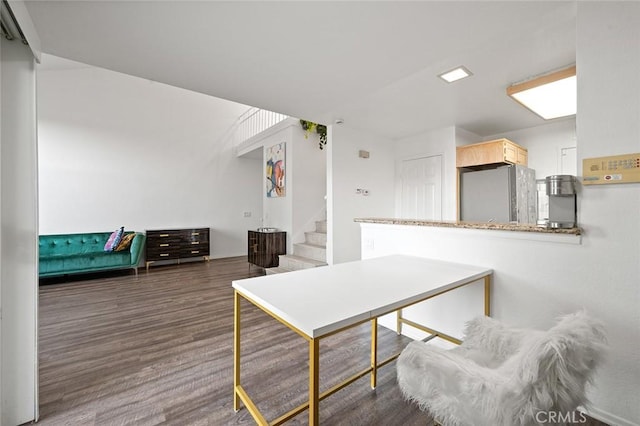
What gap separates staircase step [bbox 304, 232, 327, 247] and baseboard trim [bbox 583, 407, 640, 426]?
3550 mm

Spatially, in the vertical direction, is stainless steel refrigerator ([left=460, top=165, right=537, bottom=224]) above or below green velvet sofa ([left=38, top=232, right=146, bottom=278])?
above

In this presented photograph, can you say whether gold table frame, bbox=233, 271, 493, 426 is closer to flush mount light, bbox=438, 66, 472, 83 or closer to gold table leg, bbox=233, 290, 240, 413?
gold table leg, bbox=233, 290, 240, 413

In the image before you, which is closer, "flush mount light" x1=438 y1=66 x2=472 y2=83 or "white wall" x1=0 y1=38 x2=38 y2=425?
"white wall" x1=0 y1=38 x2=38 y2=425

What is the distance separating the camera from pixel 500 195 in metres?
3.34

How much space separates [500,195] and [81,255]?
6650 millimetres

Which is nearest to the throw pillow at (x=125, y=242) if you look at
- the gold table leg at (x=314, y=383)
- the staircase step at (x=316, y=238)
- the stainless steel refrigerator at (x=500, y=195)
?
the staircase step at (x=316, y=238)

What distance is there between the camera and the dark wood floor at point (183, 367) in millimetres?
1550

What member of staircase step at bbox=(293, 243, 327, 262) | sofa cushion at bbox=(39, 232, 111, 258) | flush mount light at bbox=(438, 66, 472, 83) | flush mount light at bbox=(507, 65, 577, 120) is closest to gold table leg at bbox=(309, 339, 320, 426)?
flush mount light at bbox=(438, 66, 472, 83)

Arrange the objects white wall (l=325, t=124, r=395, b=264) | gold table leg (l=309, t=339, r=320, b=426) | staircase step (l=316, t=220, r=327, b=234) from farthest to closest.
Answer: staircase step (l=316, t=220, r=327, b=234)
white wall (l=325, t=124, r=395, b=264)
gold table leg (l=309, t=339, r=320, b=426)

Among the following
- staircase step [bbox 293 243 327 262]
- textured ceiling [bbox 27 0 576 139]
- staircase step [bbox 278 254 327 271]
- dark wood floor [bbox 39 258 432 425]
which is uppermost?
textured ceiling [bbox 27 0 576 139]

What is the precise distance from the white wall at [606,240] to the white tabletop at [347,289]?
38 centimetres

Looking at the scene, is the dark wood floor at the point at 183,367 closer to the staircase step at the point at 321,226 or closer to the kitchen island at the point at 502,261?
the kitchen island at the point at 502,261

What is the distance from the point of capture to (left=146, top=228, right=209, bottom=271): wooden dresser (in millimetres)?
5379

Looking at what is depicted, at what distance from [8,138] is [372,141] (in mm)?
3868
